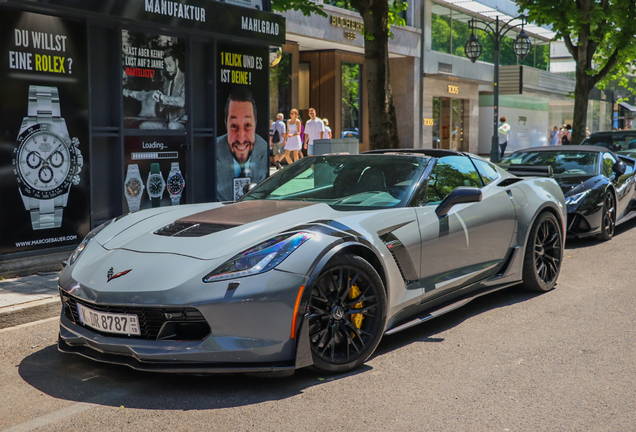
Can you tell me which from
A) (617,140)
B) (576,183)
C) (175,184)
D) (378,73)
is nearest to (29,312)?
(175,184)

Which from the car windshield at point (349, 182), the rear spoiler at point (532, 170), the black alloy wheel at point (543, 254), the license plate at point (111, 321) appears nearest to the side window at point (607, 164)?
the rear spoiler at point (532, 170)

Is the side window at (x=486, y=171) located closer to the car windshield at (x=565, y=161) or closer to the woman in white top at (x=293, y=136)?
Answer: the car windshield at (x=565, y=161)

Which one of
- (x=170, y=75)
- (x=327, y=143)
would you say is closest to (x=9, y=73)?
(x=170, y=75)

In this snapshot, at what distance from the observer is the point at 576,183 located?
30.5 ft

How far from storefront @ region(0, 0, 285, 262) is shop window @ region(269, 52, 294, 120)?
12.4 metres

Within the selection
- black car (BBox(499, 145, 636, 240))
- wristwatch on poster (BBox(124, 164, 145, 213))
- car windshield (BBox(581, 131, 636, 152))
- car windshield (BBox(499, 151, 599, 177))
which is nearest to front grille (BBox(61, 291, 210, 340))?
wristwatch on poster (BBox(124, 164, 145, 213))

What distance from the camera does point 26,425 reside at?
3.36m

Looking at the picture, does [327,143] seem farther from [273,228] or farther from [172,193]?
[273,228]

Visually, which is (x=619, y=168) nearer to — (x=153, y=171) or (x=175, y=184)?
(x=175, y=184)

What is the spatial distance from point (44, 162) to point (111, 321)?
4.32 metres

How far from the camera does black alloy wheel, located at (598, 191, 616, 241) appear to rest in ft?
30.8

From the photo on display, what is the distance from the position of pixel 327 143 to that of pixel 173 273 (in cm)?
864

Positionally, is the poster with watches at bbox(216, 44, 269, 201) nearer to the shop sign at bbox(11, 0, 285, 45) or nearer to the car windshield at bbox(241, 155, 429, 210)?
the shop sign at bbox(11, 0, 285, 45)

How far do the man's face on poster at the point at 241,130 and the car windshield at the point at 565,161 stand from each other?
373 cm
